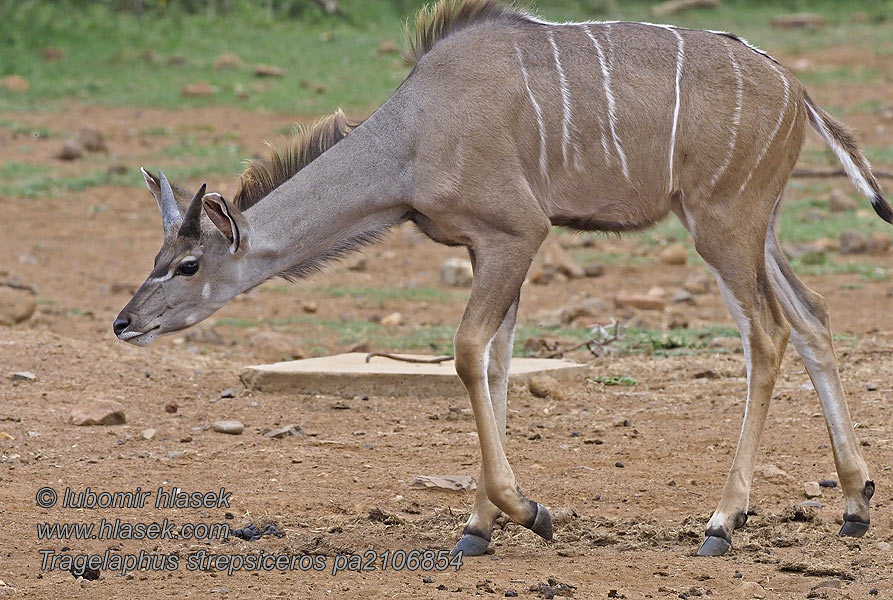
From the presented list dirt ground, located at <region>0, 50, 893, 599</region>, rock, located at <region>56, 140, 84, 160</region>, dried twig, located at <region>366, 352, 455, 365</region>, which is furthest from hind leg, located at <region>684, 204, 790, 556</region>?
rock, located at <region>56, 140, 84, 160</region>

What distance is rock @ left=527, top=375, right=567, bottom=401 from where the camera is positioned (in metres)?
8.44

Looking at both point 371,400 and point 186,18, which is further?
point 186,18

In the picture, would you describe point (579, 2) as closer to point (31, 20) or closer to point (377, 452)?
point (31, 20)

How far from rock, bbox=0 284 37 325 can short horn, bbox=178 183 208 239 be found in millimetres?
5213

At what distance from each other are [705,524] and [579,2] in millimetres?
20928

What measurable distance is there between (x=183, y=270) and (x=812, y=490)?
10.6 feet

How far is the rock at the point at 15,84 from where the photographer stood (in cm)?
1920

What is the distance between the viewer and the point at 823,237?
1380cm

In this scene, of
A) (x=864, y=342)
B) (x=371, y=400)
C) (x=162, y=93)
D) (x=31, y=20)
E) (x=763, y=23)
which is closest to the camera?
(x=371, y=400)

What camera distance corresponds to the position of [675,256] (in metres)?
13.3

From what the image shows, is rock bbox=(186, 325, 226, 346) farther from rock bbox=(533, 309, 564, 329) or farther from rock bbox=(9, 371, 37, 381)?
rock bbox=(533, 309, 564, 329)

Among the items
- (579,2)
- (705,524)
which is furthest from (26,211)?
(579,2)

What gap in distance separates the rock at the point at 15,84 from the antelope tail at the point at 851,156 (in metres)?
15.2

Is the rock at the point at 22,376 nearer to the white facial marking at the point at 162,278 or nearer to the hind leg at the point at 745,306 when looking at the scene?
the white facial marking at the point at 162,278
